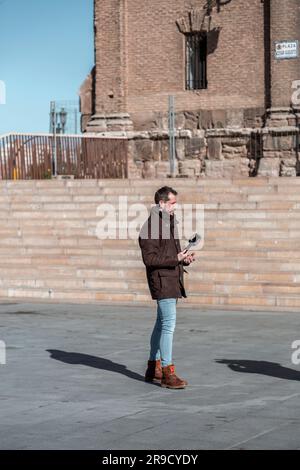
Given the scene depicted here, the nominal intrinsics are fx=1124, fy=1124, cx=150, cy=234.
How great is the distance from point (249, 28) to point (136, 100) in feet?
12.2

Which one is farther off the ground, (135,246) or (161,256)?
(161,256)

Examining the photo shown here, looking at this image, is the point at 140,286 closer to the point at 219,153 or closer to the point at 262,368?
the point at 262,368

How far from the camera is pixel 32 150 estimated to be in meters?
26.4

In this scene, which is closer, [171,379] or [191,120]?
[171,379]

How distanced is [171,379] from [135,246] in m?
9.77

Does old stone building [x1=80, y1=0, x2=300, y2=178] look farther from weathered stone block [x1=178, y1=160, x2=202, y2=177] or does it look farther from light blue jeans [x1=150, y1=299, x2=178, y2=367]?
light blue jeans [x1=150, y1=299, x2=178, y2=367]

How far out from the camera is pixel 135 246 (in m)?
20.0

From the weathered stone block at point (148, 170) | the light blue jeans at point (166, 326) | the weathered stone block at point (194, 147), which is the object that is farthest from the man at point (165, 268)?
the weathered stone block at point (148, 170)

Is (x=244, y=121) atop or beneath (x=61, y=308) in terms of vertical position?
atop

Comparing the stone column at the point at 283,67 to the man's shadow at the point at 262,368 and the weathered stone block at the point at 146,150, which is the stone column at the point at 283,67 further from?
the man's shadow at the point at 262,368

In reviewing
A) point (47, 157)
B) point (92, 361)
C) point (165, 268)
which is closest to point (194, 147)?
point (47, 157)
